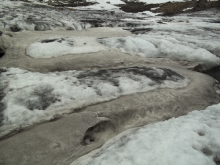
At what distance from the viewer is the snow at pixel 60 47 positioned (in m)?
4.44

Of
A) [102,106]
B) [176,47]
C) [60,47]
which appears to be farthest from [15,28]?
[176,47]

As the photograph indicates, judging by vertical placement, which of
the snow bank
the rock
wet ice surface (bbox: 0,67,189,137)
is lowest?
wet ice surface (bbox: 0,67,189,137)

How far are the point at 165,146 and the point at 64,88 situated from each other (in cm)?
195

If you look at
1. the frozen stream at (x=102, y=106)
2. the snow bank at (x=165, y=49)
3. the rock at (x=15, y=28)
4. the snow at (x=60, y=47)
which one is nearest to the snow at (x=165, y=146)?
the frozen stream at (x=102, y=106)

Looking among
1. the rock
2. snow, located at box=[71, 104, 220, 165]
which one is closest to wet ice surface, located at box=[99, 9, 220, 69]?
snow, located at box=[71, 104, 220, 165]

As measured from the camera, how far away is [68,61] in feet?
13.5

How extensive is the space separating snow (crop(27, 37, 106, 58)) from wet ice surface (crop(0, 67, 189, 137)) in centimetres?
121

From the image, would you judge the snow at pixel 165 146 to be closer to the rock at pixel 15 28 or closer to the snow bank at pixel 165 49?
the snow bank at pixel 165 49

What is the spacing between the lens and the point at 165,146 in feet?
6.07

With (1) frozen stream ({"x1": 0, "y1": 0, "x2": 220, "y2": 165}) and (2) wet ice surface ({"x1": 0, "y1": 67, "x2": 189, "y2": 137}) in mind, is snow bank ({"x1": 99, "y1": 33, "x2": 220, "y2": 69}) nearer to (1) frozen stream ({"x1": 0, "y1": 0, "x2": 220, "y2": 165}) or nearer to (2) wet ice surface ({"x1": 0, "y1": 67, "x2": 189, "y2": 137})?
(1) frozen stream ({"x1": 0, "y1": 0, "x2": 220, "y2": 165})

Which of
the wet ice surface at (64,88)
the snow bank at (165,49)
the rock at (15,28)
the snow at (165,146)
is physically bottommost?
the snow at (165,146)

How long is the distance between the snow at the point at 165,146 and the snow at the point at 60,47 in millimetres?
3134

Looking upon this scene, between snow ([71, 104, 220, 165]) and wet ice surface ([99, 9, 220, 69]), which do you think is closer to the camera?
snow ([71, 104, 220, 165])

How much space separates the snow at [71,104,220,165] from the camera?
1.70 metres
